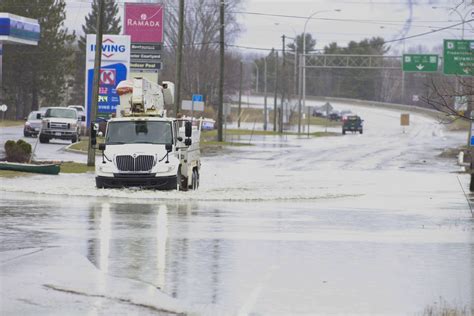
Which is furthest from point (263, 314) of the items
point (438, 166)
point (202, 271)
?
point (438, 166)

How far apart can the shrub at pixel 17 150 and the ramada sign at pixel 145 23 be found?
2327 centimetres

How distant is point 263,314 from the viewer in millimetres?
11219

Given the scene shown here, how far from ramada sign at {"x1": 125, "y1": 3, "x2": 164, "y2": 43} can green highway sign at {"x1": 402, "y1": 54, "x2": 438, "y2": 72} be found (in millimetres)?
34967

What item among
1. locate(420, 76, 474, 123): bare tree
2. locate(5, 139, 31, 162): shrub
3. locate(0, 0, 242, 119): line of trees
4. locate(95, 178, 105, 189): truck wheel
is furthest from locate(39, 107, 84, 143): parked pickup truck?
locate(0, 0, 242, 119): line of trees

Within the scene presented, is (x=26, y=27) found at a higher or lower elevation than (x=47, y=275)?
higher

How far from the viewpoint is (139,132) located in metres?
28.9

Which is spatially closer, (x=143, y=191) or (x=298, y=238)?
(x=298, y=238)

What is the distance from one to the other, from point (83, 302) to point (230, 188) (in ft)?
67.9

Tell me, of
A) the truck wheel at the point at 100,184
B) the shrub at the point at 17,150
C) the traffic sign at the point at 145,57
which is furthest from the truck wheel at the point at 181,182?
the traffic sign at the point at 145,57

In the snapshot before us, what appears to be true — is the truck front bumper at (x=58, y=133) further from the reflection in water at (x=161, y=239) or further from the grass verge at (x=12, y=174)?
the reflection in water at (x=161, y=239)

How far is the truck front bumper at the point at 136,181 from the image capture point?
2806 centimetres

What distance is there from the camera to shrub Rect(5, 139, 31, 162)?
38.3 meters

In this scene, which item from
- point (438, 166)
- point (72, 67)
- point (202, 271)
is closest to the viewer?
point (202, 271)

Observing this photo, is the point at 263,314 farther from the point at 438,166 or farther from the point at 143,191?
the point at 438,166
